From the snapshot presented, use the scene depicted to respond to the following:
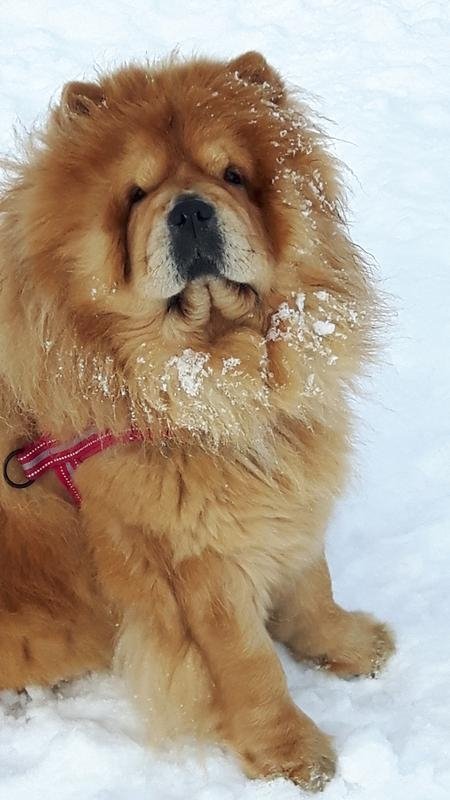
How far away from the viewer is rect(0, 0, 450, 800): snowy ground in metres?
2.53

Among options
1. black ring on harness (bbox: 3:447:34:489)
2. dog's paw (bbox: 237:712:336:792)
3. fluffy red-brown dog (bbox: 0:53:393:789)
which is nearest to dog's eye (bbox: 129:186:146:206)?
fluffy red-brown dog (bbox: 0:53:393:789)

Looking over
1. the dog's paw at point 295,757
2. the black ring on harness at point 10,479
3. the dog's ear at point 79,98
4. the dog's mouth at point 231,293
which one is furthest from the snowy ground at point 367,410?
the dog's ear at point 79,98

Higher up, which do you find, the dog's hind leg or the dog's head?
the dog's head

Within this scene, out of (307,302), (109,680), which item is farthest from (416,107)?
(109,680)

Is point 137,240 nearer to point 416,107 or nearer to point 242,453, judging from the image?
point 242,453

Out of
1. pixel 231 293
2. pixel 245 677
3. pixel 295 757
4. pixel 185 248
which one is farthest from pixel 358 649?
pixel 185 248

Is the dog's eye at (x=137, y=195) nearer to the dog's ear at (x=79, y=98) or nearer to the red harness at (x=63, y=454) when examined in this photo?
the dog's ear at (x=79, y=98)

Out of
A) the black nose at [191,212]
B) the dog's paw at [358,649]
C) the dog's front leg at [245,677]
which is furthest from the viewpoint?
the dog's paw at [358,649]

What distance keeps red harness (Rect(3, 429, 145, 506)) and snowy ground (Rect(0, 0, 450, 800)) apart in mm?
782

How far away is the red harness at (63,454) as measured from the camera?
7.67 feet

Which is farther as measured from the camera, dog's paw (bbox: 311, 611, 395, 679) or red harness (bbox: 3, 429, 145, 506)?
dog's paw (bbox: 311, 611, 395, 679)

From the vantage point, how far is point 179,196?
A: 212 cm

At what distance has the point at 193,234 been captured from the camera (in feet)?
6.95

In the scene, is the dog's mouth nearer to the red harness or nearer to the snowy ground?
the red harness
